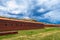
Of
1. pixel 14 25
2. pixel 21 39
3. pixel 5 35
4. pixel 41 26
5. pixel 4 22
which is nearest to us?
pixel 21 39

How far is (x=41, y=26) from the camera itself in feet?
96.8

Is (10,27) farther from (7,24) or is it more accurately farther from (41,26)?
(41,26)

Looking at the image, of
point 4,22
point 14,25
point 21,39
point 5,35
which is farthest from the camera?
point 14,25

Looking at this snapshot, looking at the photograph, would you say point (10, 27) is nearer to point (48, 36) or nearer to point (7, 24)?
point (7, 24)

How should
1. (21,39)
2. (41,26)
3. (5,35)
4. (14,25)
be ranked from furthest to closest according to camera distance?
1. (41,26)
2. (14,25)
3. (5,35)
4. (21,39)

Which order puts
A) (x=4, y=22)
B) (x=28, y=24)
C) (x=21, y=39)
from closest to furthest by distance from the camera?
(x=21, y=39) → (x=4, y=22) → (x=28, y=24)

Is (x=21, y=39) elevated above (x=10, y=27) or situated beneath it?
situated beneath

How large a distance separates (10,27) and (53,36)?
6.63 m

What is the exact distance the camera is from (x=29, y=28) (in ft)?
86.2

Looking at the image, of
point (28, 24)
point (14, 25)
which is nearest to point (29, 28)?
point (28, 24)

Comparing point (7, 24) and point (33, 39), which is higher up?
point (7, 24)

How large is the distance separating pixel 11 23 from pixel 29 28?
4377 millimetres

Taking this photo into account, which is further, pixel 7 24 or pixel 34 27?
pixel 34 27

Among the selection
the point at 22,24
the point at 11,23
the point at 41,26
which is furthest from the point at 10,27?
the point at 41,26
